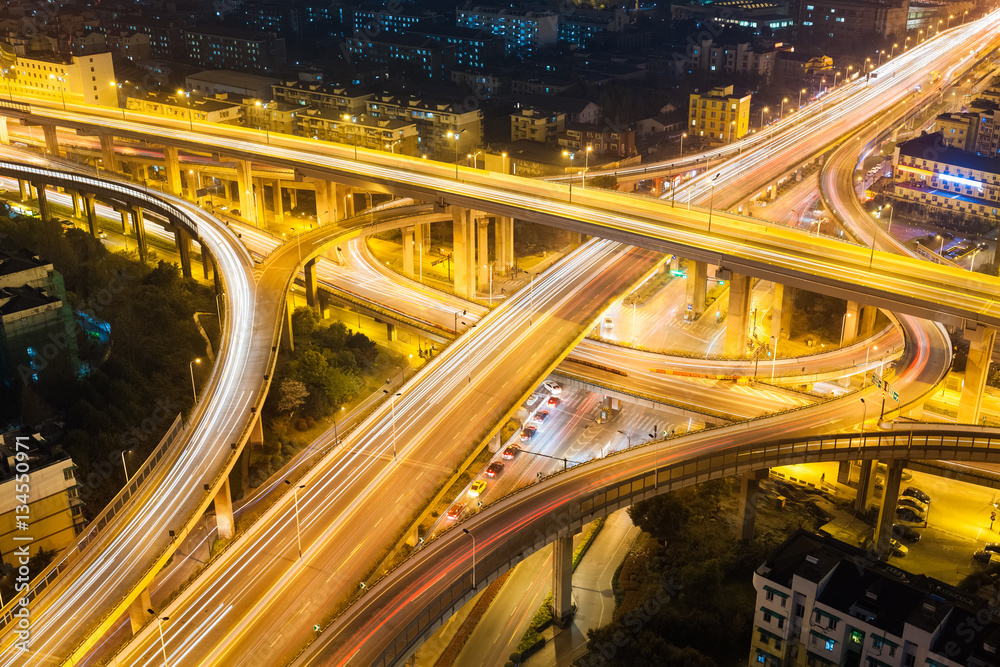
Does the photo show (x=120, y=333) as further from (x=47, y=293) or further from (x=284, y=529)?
(x=284, y=529)

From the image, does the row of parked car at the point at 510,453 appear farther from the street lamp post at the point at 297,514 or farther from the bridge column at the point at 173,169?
the bridge column at the point at 173,169

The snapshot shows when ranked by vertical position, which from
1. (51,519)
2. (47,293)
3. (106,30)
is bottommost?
(51,519)

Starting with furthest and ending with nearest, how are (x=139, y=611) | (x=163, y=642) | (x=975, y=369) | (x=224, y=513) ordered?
1. (x=975, y=369)
2. (x=224, y=513)
3. (x=139, y=611)
4. (x=163, y=642)

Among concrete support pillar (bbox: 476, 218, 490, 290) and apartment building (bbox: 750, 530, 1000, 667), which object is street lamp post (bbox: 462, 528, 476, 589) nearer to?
apartment building (bbox: 750, 530, 1000, 667)

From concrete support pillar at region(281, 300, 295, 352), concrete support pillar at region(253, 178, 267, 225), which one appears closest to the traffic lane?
concrete support pillar at region(281, 300, 295, 352)

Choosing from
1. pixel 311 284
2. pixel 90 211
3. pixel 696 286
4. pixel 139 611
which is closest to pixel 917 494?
pixel 696 286

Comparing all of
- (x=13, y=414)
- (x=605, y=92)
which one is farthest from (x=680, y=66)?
(x=13, y=414)

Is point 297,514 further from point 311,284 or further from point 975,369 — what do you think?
point 975,369
